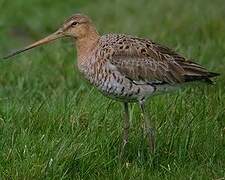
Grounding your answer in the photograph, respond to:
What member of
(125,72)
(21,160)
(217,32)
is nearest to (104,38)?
(125,72)

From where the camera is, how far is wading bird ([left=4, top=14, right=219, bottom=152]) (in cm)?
A: 638

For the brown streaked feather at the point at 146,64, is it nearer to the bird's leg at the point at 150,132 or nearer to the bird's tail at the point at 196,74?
the bird's tail at the point at 196,74

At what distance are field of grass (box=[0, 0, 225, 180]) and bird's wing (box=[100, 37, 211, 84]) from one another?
47cm

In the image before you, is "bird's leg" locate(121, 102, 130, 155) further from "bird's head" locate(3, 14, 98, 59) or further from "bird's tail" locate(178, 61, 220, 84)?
"bird's head" locate(3, 14, 98, 59)

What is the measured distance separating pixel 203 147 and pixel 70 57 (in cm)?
308

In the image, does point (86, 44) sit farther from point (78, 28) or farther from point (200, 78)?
point (200, 78)

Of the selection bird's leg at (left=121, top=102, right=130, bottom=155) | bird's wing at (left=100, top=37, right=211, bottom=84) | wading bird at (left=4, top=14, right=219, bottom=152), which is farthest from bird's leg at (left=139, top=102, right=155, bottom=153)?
bird's wing at (left=100, top=37, right=211, bottom=84)

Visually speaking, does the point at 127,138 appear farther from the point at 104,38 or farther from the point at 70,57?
the point at 70,57

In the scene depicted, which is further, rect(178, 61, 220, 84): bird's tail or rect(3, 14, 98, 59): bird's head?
rect(3, 14, 98, 59): bird's head

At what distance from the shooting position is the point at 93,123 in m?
6.82

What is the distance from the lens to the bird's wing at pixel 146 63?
21.2 feet

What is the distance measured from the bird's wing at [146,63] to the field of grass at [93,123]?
470mm

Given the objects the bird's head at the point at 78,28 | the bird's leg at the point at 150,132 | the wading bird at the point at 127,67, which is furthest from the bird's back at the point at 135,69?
the bird's leg at the point at 150,132

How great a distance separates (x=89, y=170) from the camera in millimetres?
6062
